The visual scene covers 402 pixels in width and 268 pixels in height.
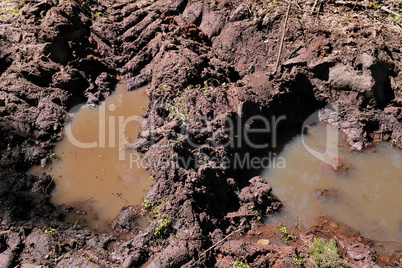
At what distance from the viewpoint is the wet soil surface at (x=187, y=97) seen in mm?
4656

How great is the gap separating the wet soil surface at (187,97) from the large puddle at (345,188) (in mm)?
234

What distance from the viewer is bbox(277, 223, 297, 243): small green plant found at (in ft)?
16.3

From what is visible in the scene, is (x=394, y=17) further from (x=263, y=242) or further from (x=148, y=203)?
(x=148, y=203)

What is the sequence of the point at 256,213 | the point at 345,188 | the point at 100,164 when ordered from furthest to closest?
the point at 100,164 < the point at 345,188 < the point at 256,213

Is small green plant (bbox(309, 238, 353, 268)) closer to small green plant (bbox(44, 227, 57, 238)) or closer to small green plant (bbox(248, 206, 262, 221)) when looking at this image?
small green plant (bbox(248, 206, 262, 221))

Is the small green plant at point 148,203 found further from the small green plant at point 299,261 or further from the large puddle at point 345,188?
the small green plant at point 299,261

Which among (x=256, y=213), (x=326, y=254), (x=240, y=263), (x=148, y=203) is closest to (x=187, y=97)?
(x=148, y=203)

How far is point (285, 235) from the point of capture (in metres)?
5.03

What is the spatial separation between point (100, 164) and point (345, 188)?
13.5 ft

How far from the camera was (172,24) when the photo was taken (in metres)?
8.03

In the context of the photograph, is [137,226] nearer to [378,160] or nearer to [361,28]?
[378,160]

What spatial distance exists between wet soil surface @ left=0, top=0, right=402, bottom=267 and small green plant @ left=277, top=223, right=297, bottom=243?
8cm
